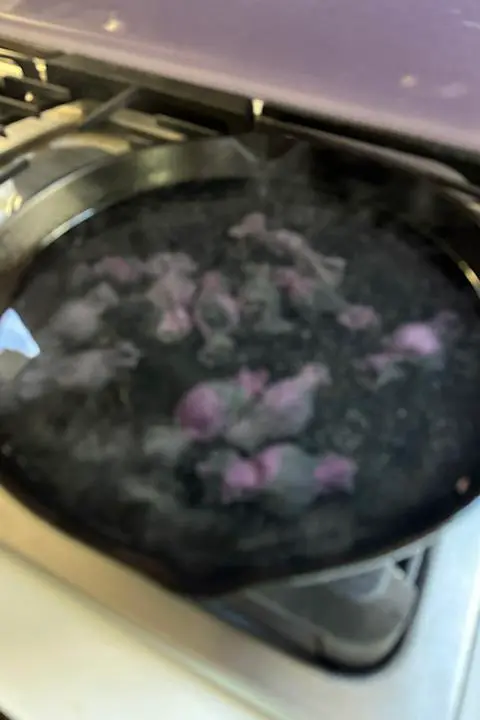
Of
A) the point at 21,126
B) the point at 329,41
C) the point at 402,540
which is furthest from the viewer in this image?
the point at 21,126

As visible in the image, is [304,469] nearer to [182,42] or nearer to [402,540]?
[402,540]

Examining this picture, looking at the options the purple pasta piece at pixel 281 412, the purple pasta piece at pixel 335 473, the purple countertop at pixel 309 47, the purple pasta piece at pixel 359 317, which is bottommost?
the purple pasta piece at pixel 335 473

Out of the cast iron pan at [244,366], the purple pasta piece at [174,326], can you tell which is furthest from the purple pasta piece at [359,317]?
the purple pasta piece at [174,326]

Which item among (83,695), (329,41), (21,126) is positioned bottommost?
(83,695)

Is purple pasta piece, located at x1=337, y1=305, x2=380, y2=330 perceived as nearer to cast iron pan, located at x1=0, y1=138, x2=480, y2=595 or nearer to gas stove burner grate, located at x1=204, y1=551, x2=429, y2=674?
cast iron pan, located at x1=0, y1=138, x2=480, y2=595

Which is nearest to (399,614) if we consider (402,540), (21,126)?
(402,540)

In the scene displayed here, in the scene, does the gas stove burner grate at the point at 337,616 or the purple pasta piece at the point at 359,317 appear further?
the purple pasta piece at the point at 359,317

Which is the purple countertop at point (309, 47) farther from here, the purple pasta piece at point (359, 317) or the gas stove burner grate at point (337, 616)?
the gas stove burner grate at point (337, 616)

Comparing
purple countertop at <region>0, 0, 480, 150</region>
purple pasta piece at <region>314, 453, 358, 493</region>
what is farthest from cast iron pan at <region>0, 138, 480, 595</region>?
purple countertop at <region>0, 0, 480, 150</region>
